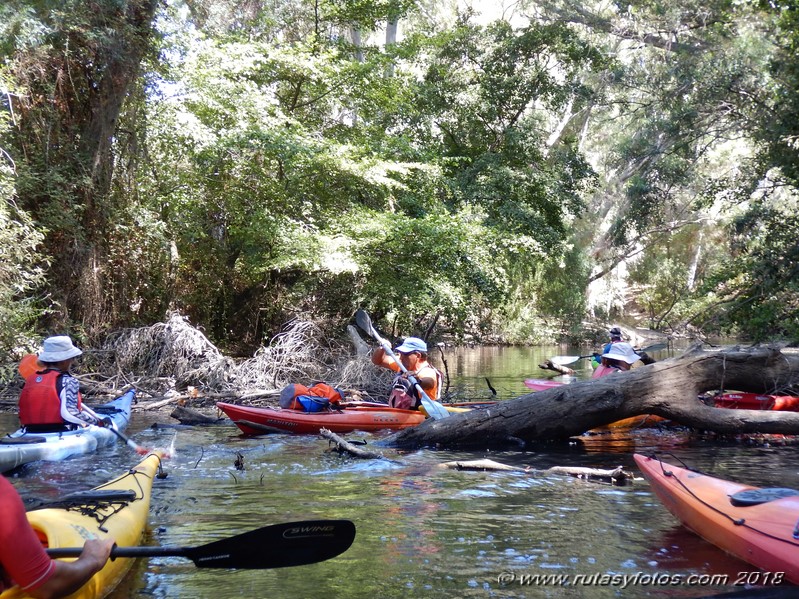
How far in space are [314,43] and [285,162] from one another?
3312 millimetres

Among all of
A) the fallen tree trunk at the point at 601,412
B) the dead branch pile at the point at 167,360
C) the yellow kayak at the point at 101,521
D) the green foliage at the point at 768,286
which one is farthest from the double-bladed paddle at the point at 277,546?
the green foliage at the point at 768,286

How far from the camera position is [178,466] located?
21.9ft

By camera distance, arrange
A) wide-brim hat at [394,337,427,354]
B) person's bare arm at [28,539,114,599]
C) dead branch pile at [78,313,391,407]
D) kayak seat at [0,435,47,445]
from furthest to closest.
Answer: dead branch pile at [78,313,391,407]
wide-brim hat at [394,337,427,354]
kayak seat at [0,435,47,445]
person's bare arm at [28,539,114,599]

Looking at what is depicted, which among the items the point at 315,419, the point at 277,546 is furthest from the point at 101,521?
the point at 315,419

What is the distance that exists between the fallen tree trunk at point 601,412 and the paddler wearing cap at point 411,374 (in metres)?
1.24

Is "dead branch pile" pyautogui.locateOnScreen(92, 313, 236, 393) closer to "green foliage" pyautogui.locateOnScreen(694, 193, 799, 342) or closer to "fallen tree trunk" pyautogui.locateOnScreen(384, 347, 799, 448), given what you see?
"fallen tree trunk" pyautogui.locateOnScreen(384, 347, 799, 448)

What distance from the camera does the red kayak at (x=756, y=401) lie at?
325 inches

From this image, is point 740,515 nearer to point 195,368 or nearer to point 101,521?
point 101,521

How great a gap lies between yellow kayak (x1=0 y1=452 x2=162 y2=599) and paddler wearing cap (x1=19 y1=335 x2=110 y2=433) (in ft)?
8.42

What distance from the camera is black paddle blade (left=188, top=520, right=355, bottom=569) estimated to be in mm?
3455

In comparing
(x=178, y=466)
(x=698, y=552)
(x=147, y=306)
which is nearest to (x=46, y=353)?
(x=178, y=466)

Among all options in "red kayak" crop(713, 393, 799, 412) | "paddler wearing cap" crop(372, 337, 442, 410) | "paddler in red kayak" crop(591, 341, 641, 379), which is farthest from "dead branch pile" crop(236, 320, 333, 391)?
"red kayak" crop(713, 393, 799, 412)

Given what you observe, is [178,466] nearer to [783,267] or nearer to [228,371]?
[228,371]

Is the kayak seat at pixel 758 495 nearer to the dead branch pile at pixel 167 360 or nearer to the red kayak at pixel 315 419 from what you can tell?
the red kayak at pixel 315 419
